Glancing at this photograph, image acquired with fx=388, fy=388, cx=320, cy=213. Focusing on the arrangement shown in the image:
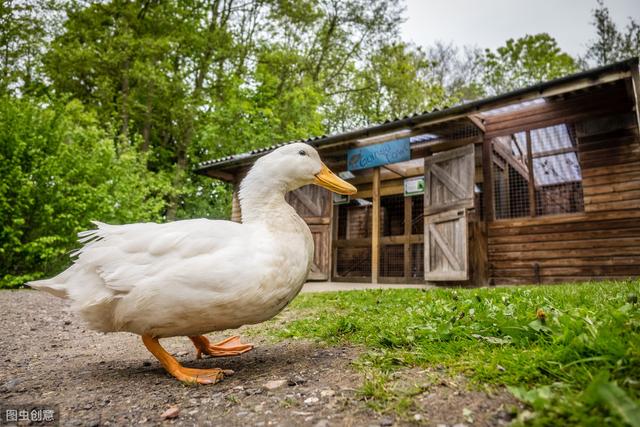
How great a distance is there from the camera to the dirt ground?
1.48 metres

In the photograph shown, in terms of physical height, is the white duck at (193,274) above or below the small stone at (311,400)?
above

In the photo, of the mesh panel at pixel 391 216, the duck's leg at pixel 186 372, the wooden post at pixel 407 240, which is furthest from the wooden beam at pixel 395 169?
the duck's leg at pixel 186 372

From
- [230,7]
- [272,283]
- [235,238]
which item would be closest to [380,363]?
[272,283]

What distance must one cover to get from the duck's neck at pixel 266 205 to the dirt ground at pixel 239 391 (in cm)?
86

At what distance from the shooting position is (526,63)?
21.2 metres

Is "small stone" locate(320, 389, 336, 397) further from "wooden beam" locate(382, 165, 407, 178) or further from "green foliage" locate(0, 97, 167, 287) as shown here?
"wooden beam" locate(382, 165, 407, 178)

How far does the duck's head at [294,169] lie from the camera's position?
2.54 m

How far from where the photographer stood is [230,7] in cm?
1923

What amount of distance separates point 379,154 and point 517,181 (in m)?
3.24

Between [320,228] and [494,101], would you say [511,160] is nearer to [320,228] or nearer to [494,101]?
[494,101]

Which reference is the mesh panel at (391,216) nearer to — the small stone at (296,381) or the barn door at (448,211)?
the barn door at (448,211)

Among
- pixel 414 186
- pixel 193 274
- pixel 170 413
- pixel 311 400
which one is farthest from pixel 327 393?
pixel 414 186

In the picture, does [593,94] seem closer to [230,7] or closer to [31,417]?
[31,417]

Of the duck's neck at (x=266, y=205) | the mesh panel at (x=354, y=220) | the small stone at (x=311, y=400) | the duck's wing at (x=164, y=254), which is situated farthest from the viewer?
the mesh panel at (x=354, y=220)
